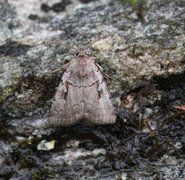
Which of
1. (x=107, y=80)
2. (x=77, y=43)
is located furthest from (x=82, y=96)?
(x=77, y=43)

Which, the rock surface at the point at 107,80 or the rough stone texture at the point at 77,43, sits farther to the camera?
the rough stone texture at the point at 77,43

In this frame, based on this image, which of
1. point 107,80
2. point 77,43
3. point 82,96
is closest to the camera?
point 82,96

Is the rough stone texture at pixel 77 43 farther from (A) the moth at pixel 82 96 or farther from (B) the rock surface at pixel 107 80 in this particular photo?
(A) the moth at pixel 82 96

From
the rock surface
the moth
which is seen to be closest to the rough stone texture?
the rock surface

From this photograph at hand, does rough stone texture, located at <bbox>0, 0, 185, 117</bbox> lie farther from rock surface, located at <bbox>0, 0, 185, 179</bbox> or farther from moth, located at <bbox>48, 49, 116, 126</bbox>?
moth, located at <bbox>48, 49, 116, 126</bbox>

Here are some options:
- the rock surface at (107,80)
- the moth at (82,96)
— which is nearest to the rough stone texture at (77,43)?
the rock surface at (107,80)

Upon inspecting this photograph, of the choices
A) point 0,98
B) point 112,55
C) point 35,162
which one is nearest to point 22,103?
point 0,98

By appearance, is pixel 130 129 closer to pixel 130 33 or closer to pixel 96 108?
pixel 96 108

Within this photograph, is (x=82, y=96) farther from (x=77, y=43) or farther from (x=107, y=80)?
(x=77, y=43)
